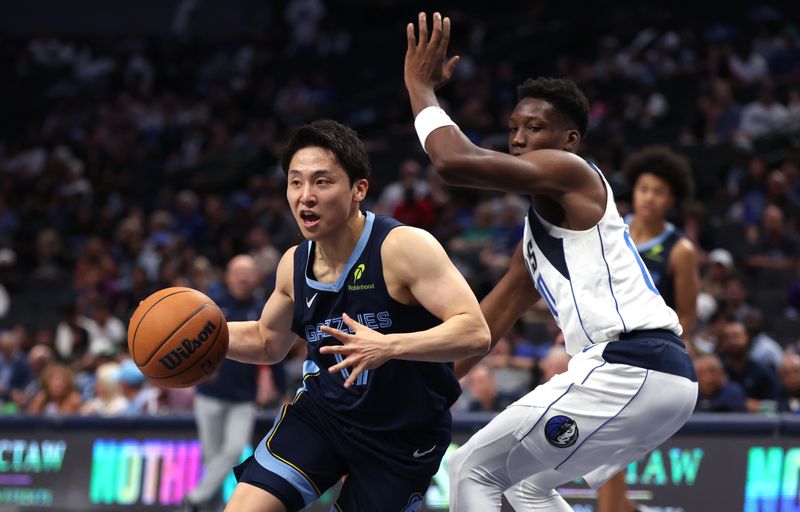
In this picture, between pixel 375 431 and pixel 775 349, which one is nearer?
pixel 375 431

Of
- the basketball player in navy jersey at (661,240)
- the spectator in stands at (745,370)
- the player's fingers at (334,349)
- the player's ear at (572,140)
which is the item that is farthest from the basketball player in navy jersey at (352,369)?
the spectator in stands at (745,370)

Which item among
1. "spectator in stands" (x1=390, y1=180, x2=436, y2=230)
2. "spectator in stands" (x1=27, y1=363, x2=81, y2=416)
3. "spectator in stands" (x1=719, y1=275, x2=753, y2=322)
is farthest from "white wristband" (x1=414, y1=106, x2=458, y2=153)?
"spectator in stands" (x1=390, y1=180, x2=436, y2=230)

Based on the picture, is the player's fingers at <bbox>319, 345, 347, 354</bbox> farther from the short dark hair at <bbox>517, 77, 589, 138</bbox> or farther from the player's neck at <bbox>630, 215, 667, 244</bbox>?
the player's neck at <bbox>630, 215, 667, 244</bbox>

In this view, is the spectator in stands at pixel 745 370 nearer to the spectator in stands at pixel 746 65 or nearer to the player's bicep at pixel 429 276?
the player's bicep at pixel 429 276

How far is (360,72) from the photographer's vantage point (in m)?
18.8

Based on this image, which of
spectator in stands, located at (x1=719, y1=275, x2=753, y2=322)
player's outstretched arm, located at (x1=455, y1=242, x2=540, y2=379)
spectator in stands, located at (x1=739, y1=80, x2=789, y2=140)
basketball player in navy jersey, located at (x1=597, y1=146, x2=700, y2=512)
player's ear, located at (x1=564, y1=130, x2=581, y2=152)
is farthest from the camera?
spectator in stands, located at (x1=739, y1=80, x2=789, y2=140)

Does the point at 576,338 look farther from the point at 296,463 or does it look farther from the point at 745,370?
the point at 745,370

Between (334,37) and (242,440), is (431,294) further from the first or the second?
(334,37)

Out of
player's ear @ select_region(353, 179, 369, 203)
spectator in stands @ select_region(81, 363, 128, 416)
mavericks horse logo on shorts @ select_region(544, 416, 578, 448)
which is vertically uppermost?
player's ear @ select_region(353, 179, 369, 203)

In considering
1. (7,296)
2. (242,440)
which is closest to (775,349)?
(242,440)

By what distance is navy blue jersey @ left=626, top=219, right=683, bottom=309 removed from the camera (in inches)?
228

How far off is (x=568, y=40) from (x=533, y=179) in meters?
13.2

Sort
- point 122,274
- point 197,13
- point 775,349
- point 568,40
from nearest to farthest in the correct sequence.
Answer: point 775,349, point 122,274, point 568,40, point 197,13

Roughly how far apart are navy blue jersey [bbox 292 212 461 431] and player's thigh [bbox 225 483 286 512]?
0.39 m
